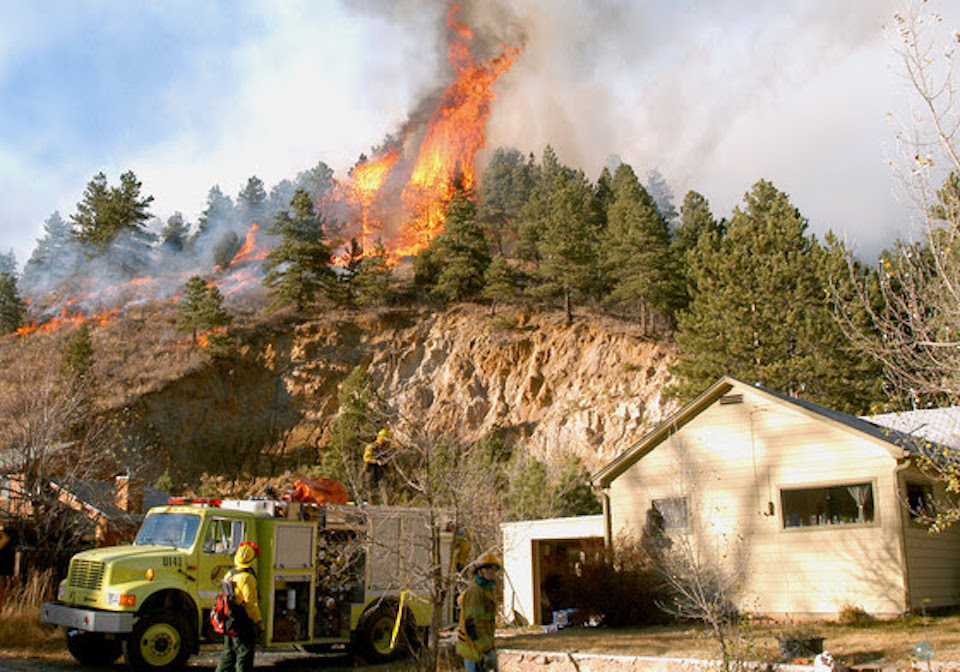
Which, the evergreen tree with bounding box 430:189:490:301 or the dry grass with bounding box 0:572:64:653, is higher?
the evergreen tree with bounding box 430:189:490:301

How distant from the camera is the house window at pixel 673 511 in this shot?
60.4ft

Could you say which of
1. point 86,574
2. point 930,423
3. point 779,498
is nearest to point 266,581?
point 86,574

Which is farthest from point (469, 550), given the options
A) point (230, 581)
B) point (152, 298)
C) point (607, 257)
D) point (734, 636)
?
point (152, 298)

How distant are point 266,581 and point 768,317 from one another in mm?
23814

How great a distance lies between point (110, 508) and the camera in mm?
19906

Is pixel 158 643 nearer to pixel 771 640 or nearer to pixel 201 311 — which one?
pixel 771 640

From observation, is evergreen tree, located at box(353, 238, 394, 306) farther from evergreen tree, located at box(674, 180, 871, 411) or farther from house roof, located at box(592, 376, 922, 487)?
house roof, located at box(592, 376, 922, 487)

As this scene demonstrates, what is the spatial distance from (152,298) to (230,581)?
54.3 meters

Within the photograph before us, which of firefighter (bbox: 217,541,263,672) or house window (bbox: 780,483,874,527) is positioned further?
house window (bbox: 780,483,874,527)

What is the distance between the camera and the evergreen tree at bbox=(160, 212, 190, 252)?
261ft

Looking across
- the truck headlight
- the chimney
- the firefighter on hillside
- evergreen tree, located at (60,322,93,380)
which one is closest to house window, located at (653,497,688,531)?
the firefighter on hillside

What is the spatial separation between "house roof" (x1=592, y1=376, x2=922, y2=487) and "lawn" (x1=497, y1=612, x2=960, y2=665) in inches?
126

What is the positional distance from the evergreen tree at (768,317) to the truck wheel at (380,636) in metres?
19.5

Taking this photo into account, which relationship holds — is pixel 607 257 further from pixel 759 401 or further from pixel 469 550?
pixel 469 550
